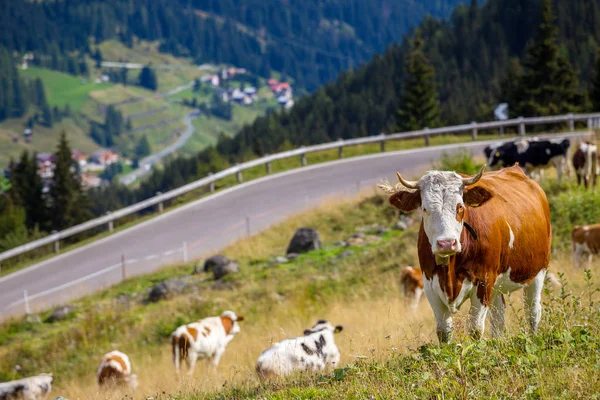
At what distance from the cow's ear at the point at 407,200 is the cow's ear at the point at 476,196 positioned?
431 millimetres

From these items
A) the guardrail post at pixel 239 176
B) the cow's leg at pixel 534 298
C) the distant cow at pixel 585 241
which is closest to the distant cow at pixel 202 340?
the distant cow at pixel 585 241

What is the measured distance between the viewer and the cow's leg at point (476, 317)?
7.27 meters

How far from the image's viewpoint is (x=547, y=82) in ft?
180

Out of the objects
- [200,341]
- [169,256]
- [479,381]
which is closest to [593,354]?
[479,381]

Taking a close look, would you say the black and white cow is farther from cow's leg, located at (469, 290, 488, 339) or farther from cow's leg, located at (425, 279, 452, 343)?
cow's leg, located at (425, 279, 452, 343)

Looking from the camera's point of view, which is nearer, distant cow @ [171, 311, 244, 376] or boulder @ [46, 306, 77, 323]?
distant cow @ [171, 311, 244, 376]

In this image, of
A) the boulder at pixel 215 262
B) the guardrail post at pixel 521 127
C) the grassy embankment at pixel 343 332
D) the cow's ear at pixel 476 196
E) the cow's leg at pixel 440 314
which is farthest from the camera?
the guardrail post at pixel 521 127

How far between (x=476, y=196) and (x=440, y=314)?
3.79 ft

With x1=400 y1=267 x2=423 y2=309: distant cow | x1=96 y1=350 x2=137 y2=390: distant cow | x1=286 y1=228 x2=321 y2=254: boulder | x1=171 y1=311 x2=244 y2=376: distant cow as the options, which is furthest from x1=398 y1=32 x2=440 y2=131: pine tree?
x1=96 y1=350 x2=137 y2=390: distant cow

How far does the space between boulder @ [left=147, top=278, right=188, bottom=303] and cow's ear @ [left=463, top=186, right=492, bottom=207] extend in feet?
44.5

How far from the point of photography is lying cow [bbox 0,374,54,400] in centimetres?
1238

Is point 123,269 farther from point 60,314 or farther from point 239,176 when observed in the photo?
point 239,176

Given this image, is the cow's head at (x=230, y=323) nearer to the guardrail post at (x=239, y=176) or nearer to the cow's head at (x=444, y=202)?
the cow's head at (x=444, y=202)

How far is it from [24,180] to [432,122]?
36.1 meters
